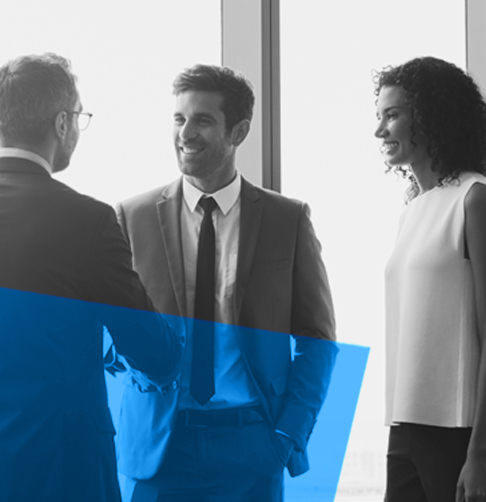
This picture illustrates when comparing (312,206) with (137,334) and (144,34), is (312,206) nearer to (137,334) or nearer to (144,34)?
(144,34)

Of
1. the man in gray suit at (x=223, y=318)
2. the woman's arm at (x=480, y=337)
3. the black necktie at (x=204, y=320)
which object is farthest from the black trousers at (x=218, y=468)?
the woman's arm at (x=480, y=337)

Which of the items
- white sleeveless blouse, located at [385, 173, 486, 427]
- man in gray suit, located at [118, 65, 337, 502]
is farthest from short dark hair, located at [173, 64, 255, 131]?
white sleeveless blouse, located at [385, 173, 486, 427]

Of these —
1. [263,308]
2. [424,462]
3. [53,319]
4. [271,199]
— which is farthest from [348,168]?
[53,319]

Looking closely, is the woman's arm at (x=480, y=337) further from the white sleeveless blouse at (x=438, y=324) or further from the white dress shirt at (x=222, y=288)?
the white dress shirt at (x=222, y=288)

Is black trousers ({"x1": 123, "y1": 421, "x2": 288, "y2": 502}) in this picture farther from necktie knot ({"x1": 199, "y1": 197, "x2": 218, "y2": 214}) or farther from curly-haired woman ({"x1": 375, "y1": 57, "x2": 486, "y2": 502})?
necktie knot ({"x1": 199, "y1": 197, "x2": 218, "y2": 214})

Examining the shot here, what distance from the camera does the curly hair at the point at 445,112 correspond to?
1873 millimetres

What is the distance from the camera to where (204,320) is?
2094 millimetres

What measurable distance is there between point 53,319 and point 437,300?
948 mm

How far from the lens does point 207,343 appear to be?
213cm

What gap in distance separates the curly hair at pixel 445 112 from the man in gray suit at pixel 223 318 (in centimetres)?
50

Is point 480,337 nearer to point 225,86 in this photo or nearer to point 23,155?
point 225,86

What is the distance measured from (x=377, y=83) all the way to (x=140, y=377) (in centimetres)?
112

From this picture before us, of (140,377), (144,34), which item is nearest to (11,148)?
(140,377)

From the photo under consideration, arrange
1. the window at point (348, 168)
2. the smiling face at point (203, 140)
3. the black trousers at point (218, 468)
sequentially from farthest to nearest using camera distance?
the window at point (348, 168), the smiling face at point (203, 140), the black trousers at point (218, 468)
